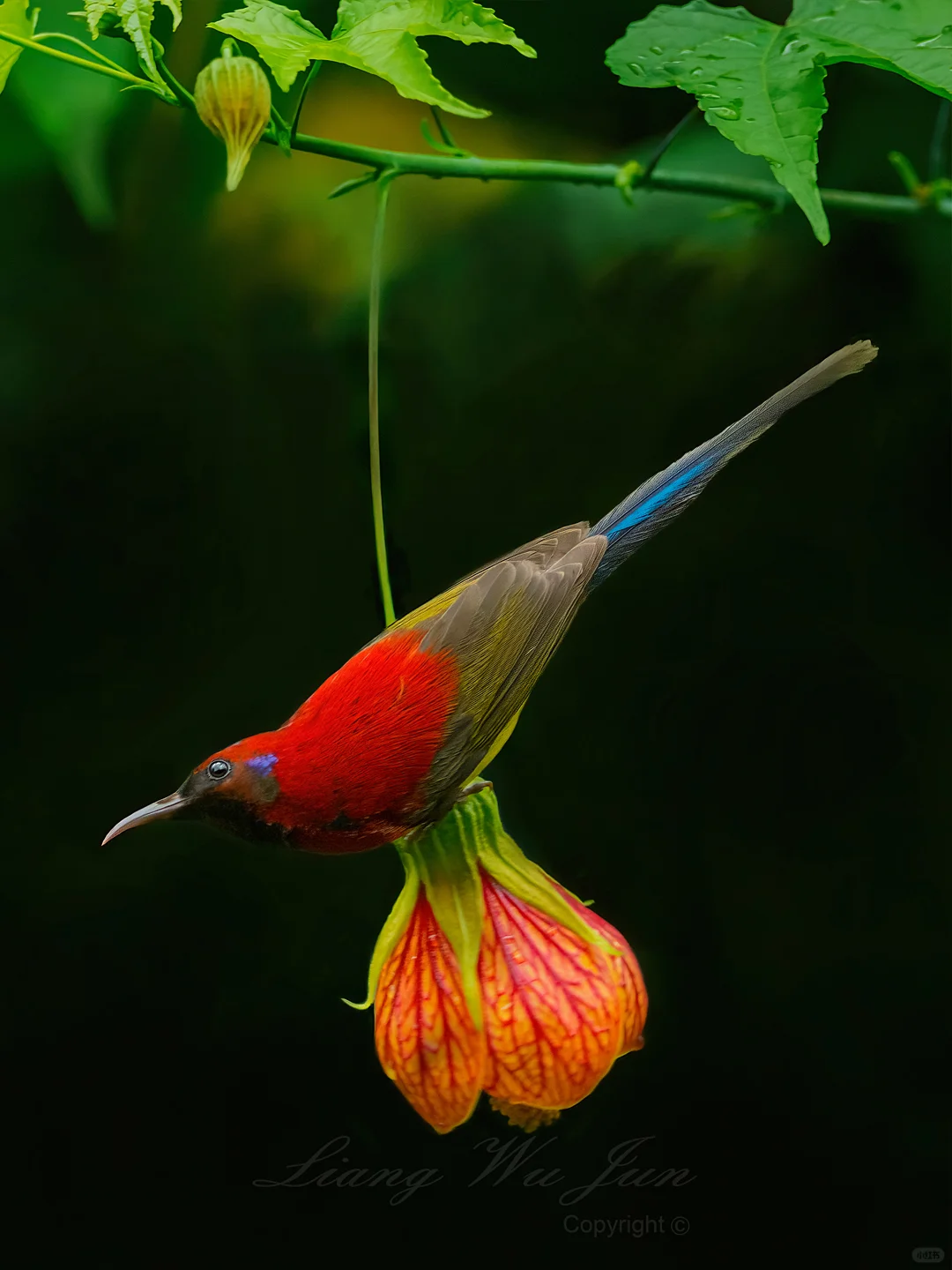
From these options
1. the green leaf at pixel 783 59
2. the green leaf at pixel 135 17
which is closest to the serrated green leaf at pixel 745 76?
the green leaf at pixel 783 59

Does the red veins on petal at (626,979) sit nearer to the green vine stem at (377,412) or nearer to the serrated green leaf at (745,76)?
the green vine stem at (377,412)

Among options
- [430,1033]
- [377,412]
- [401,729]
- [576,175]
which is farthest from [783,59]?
[430,1033]

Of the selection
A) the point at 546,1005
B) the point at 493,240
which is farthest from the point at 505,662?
the point at 493,240

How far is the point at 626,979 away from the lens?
A: 52 centimetres

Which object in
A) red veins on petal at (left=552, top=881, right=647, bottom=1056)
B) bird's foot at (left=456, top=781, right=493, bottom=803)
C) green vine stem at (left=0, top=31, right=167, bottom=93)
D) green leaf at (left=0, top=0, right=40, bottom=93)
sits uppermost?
green leaf at (left=0, top=0, right=40, bottom=93)

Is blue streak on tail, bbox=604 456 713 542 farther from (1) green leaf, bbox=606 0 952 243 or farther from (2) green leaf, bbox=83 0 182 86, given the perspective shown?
(2) green leaf, bbox=83 0 182 86

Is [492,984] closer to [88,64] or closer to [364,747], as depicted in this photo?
[364,747]

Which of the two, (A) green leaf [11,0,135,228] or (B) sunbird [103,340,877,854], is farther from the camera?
(A) green leaf [11,0,135,228]

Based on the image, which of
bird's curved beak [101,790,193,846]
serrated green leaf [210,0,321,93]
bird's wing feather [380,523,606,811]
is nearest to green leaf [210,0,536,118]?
serrated green leaf [210,0,321,93]

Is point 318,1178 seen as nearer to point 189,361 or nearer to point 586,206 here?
point 189,361

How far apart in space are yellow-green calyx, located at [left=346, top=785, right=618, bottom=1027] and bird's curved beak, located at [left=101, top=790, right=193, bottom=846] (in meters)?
0.10

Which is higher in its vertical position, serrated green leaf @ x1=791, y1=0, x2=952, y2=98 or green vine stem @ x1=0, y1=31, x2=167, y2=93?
green vine stem @ x1=0, y1=31, x2=167, y2=93

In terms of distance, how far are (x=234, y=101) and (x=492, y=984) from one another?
0.41 m

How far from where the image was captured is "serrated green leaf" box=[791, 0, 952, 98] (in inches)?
19.2
